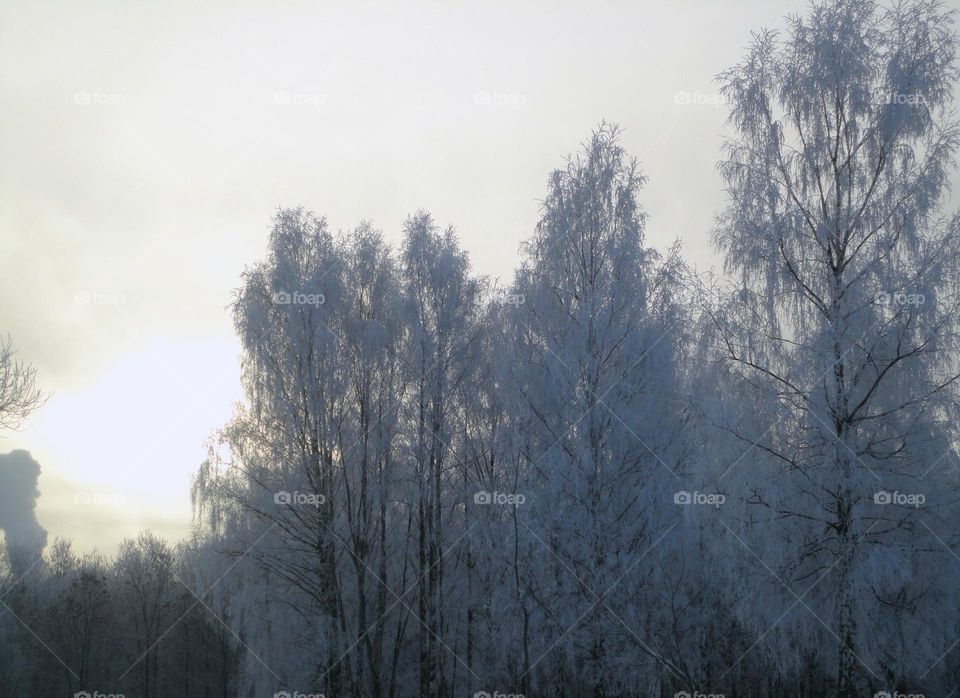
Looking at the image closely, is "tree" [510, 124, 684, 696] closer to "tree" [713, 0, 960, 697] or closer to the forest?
the forest

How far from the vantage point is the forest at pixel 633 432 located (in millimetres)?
15125

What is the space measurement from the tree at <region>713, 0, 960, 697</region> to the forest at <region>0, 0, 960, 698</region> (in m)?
0.06

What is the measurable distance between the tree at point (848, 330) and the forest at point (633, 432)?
61 mm

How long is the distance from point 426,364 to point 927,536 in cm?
1436

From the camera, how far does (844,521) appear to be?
14.7 m

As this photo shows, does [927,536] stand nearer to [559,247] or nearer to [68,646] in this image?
[559,247]

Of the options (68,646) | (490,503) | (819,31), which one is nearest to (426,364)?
(490,503)

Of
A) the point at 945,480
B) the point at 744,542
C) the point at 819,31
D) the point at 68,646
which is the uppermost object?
the point at 819,31

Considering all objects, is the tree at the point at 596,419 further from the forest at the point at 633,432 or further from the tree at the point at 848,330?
the tree at the point at 848,330

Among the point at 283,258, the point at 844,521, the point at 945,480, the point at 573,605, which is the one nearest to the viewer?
the point at 844,521

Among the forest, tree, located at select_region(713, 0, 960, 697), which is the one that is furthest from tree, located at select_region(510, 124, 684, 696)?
tree, located at select_region(713, 0, 960, 697)

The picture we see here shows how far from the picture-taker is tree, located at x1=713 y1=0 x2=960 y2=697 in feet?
48.1

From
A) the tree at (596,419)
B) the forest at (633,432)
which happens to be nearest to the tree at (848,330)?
the forest at (633,432)

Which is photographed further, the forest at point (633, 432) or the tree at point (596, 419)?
the tree at point (596, 419)
